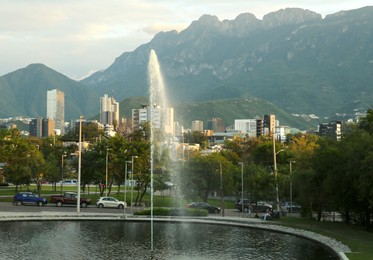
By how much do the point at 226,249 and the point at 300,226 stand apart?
44.3ft

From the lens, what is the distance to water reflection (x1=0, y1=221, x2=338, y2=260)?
101ft

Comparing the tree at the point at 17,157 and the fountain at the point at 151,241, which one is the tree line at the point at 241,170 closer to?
the tree at the point at 17,157

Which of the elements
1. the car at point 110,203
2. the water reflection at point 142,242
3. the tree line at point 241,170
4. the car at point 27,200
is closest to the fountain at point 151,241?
the water reflection at point 142,242

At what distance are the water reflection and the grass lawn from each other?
5.70ft

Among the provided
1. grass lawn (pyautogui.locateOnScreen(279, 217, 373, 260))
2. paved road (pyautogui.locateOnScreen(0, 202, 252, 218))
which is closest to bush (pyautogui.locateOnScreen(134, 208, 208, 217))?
paved road (pyautogui.locateOnScreen(0, 202, 252, 218))

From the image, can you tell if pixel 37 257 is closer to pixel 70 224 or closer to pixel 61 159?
pixel 70 224

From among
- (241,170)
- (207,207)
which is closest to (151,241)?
(207,207)

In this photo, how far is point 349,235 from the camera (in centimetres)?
3816

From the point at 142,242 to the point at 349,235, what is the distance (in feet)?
51.2

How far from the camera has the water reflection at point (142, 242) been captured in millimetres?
30859

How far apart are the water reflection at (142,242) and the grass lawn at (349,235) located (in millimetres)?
1737

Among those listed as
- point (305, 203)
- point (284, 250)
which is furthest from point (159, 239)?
point (305, 203)

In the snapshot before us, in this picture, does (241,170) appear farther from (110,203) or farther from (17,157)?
(17,157)

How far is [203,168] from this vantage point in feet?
236
